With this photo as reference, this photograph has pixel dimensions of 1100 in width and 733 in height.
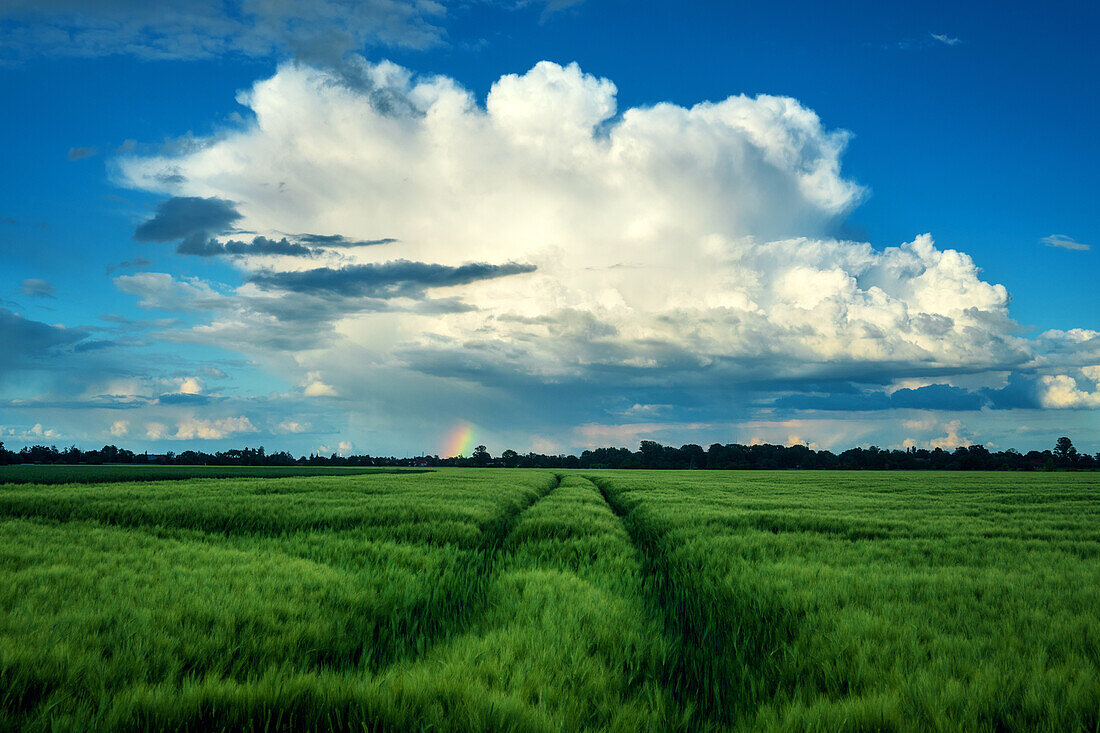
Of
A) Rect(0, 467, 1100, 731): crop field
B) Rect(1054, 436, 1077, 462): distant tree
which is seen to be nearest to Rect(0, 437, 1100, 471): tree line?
Rect(1054, 436, 1077, 462): distant tree

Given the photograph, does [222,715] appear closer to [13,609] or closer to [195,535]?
[13,609]

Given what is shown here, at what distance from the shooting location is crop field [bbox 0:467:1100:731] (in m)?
3.51

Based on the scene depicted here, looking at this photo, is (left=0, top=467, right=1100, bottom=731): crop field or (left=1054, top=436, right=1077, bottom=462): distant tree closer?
(left=0, top=467, right=1100, bottom=731): crop field

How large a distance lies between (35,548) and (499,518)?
10474 mm

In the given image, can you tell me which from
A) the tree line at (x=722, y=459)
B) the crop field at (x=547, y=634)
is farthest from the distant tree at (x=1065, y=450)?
the crop field at (x=547, y=634)

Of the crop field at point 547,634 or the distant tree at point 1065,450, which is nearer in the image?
the crop field at point 547,634

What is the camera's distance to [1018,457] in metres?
128

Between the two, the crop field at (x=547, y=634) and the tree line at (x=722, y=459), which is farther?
the tree line at (x=722, y=459)

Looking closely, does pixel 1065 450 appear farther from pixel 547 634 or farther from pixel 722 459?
pixel 547 634

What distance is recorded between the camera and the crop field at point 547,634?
11.5ft

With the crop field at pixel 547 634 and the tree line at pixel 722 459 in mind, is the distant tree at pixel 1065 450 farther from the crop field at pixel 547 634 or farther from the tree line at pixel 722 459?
the crop field at pixel 547 634

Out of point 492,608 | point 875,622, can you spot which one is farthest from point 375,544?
point 875,622

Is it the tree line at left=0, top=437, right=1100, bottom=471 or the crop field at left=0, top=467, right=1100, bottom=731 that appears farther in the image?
the tree line at left=0, top=437, right=1100, bottom=471

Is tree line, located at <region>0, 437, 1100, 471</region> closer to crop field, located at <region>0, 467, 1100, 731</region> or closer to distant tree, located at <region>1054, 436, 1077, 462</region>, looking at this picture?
distant tree, located at <region>1054, 436, 1077, 462</region>
